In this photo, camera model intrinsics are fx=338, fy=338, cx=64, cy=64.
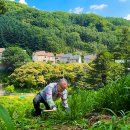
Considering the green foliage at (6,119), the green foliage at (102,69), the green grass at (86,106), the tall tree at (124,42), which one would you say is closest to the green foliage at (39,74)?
the tall tree at (124,42)

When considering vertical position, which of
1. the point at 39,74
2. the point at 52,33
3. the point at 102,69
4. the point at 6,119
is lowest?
the point at 39,74

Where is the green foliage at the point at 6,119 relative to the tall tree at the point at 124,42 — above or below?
below

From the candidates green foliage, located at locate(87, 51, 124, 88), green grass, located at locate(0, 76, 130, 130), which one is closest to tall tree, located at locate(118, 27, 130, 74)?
green foliage, located at locate(87, 51, 124, 88)

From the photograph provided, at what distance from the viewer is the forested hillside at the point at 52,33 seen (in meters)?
112

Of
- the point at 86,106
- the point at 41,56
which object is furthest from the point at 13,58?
the point at 86,106

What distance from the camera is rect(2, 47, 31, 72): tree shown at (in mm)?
76375

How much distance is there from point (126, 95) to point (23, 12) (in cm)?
16032

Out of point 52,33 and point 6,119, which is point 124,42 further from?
point 52,33

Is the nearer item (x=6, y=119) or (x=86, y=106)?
(x=6, y=119)

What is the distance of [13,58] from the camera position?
77.4 meters

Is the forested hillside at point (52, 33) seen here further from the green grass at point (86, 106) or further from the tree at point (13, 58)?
the green grass at point (86, 106)

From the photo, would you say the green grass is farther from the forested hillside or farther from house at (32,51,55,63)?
house at (32,51,55,63)

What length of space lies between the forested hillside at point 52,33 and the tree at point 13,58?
10261 mm

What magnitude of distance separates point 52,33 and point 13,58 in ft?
179
